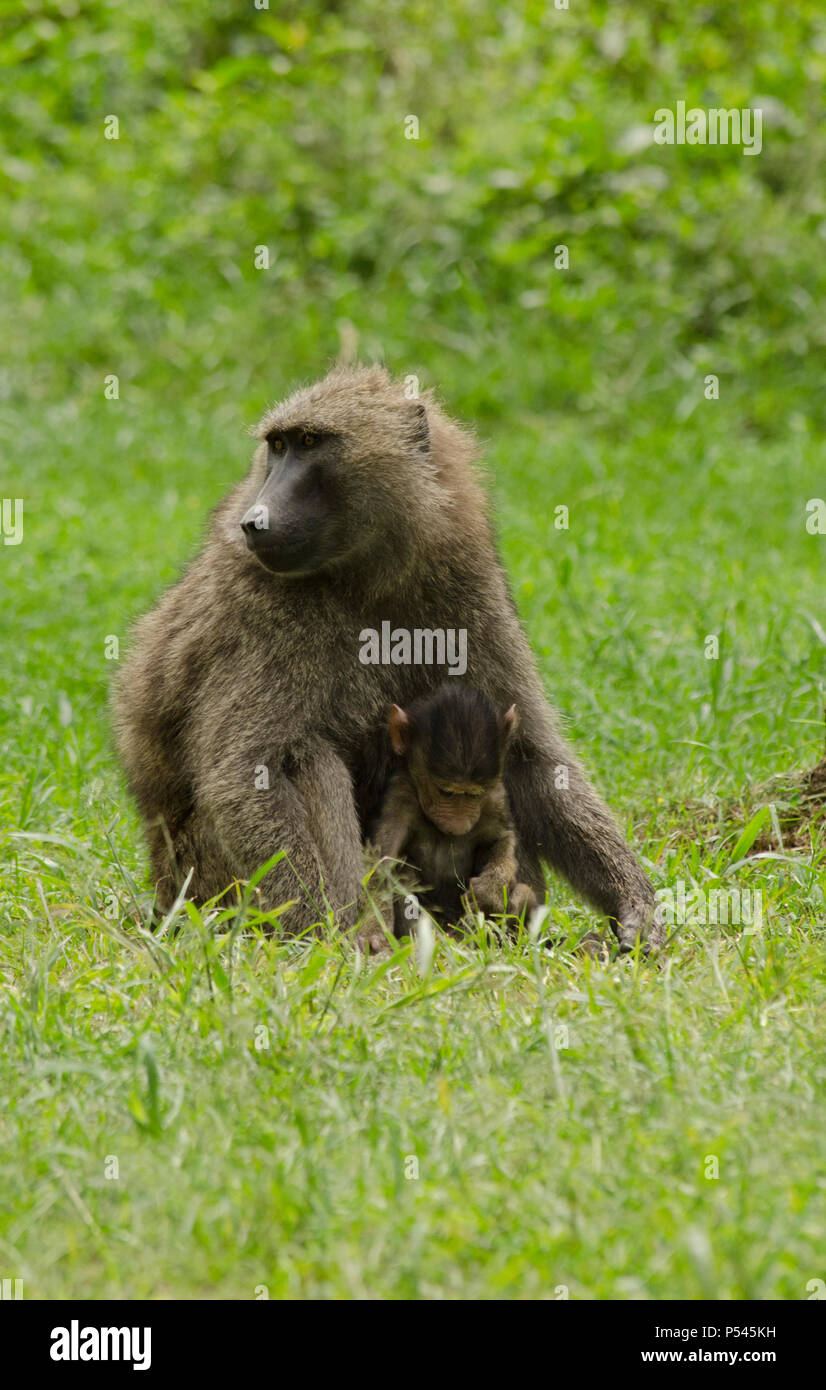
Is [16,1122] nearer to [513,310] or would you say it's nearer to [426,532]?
[426,532]

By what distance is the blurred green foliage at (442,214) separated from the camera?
9992mm

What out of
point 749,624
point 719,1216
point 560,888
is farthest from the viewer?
point 749,624

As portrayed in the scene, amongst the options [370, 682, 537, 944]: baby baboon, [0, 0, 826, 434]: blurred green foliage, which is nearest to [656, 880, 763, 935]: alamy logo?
[370, 682, 537, 944]: baby baboon

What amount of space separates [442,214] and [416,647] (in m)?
7.06

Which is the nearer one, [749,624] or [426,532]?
[426,532]

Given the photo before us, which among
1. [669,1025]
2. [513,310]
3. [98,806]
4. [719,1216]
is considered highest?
[513,310]

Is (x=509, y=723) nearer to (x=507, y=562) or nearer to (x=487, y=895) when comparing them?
(x=487, y=895)

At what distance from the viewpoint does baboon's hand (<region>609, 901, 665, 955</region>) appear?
4.01 metres

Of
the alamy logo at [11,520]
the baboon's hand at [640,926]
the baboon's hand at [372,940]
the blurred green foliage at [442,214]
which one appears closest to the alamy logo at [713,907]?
the baboon's hand at [640,926]

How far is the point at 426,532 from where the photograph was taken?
13.5ft

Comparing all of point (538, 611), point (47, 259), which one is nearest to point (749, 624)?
point (538, 611)

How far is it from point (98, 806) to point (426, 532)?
4.38 ft

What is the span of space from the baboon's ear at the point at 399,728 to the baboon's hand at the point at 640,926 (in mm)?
630
